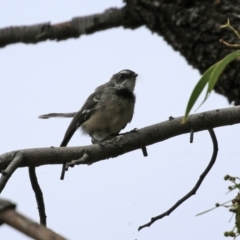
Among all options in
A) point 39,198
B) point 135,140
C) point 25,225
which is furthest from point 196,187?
point 25,225

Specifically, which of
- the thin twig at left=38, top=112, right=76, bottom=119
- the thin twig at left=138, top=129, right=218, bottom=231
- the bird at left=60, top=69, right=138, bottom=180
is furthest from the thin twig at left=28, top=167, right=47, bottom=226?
the thin twig at left=38, top=112, right=76, bottom=119

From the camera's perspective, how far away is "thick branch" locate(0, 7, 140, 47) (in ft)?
15.3

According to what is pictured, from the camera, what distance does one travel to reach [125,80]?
564 cm

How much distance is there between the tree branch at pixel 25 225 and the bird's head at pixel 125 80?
4.96 m

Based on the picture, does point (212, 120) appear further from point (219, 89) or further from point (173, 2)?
point (173, 2)

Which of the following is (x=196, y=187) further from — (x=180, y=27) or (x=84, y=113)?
(x=84, y=113)

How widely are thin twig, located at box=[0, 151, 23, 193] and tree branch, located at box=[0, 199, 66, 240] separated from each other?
1.70 metres

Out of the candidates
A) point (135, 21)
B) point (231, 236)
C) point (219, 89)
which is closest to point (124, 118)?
point (135, 21)

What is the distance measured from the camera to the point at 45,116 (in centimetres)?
564

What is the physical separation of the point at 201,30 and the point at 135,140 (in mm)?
1515

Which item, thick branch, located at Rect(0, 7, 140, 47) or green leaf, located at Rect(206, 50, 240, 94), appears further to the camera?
thick branch, located at Rect(0, 7, 140, 47)

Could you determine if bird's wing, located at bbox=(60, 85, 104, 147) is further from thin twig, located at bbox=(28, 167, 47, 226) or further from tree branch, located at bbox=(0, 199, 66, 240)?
tree branch, located at bbox=(0, 199, 66, 240)

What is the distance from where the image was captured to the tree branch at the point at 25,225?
487 mm

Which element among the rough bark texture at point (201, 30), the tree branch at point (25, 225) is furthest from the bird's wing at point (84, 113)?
the tree branch at point (25, 225)
